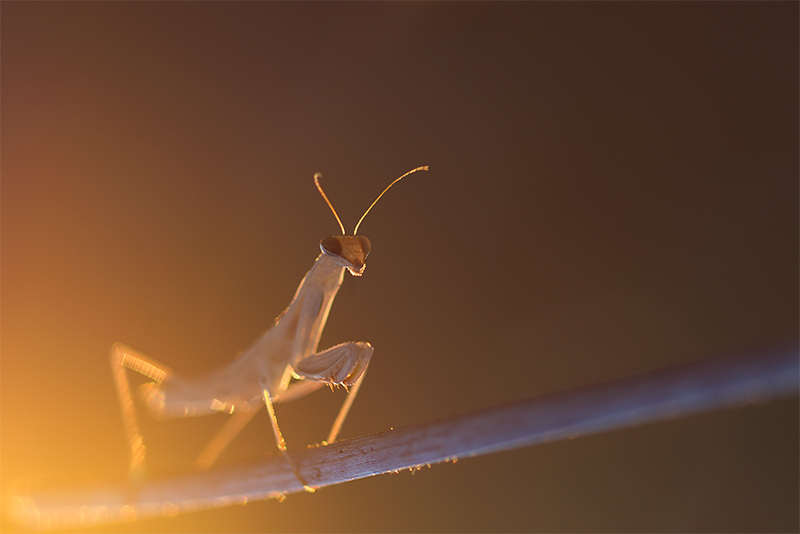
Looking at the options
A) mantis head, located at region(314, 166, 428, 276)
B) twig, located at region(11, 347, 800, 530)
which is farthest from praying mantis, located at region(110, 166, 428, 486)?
twig, located at region(11, 347, 800, 530)

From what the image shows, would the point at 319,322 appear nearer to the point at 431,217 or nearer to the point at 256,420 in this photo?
the point at 431,217

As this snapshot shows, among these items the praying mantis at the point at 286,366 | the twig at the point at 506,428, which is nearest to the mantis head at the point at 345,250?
the praying mantis at the point at 286,366

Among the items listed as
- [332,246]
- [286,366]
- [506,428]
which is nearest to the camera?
[506,428]

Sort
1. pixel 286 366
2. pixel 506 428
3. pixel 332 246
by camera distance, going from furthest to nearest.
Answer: pixel 286 366, pixel 332 246, pixel 506 428

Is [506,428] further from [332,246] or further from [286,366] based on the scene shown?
[286,366]

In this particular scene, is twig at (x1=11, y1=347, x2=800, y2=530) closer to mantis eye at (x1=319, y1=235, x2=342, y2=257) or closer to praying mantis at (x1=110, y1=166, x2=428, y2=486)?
praying mantis at (x1=110, y1=166, x2=428, y2=486)

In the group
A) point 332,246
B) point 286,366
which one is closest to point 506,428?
point 332,246
